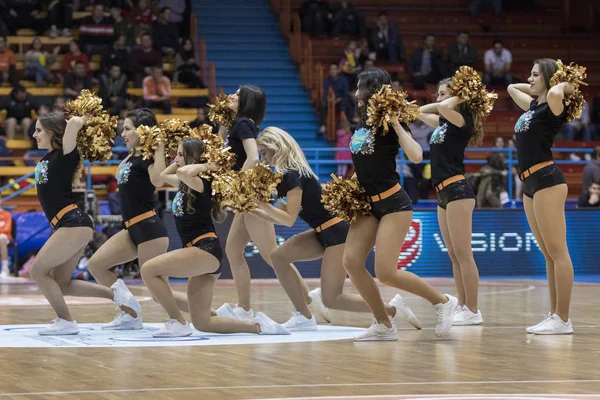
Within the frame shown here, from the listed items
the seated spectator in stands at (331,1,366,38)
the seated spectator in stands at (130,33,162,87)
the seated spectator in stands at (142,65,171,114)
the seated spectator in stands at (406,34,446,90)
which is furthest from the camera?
the seated spectator in stands at (331,1,366,38)

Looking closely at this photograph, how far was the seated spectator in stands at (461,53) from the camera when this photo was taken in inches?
833

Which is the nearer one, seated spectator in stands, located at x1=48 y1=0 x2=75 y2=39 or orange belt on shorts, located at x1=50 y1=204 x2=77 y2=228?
orange belt on shorts, located at x1=50 y1=204 x2=77 y2=228

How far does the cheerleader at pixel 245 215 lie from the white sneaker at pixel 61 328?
3.78 ft

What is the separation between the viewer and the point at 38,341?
317 inches

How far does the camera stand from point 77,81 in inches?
754

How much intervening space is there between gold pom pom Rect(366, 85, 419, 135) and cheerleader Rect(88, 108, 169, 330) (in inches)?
70.4

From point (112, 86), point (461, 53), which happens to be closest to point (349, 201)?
point (112, 86)

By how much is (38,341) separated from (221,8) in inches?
616

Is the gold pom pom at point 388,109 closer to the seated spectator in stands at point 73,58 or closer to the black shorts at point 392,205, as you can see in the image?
the black shorts at point 392,205

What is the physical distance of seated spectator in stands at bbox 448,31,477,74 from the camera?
833 inches

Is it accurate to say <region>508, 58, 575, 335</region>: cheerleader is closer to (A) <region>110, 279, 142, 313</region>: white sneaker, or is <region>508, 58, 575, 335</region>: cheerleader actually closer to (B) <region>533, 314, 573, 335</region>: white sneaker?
(B) <region>533, 314, 573, 335</region>: white sneaker

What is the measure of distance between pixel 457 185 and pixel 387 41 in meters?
13.0

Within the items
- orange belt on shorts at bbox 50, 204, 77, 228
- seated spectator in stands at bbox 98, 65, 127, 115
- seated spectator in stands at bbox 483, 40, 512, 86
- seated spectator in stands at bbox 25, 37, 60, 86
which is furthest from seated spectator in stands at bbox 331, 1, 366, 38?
orange belt on shorts at bbox 50, 204, 77, 228

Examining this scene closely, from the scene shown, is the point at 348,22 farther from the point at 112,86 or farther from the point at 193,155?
the point at 193,155
